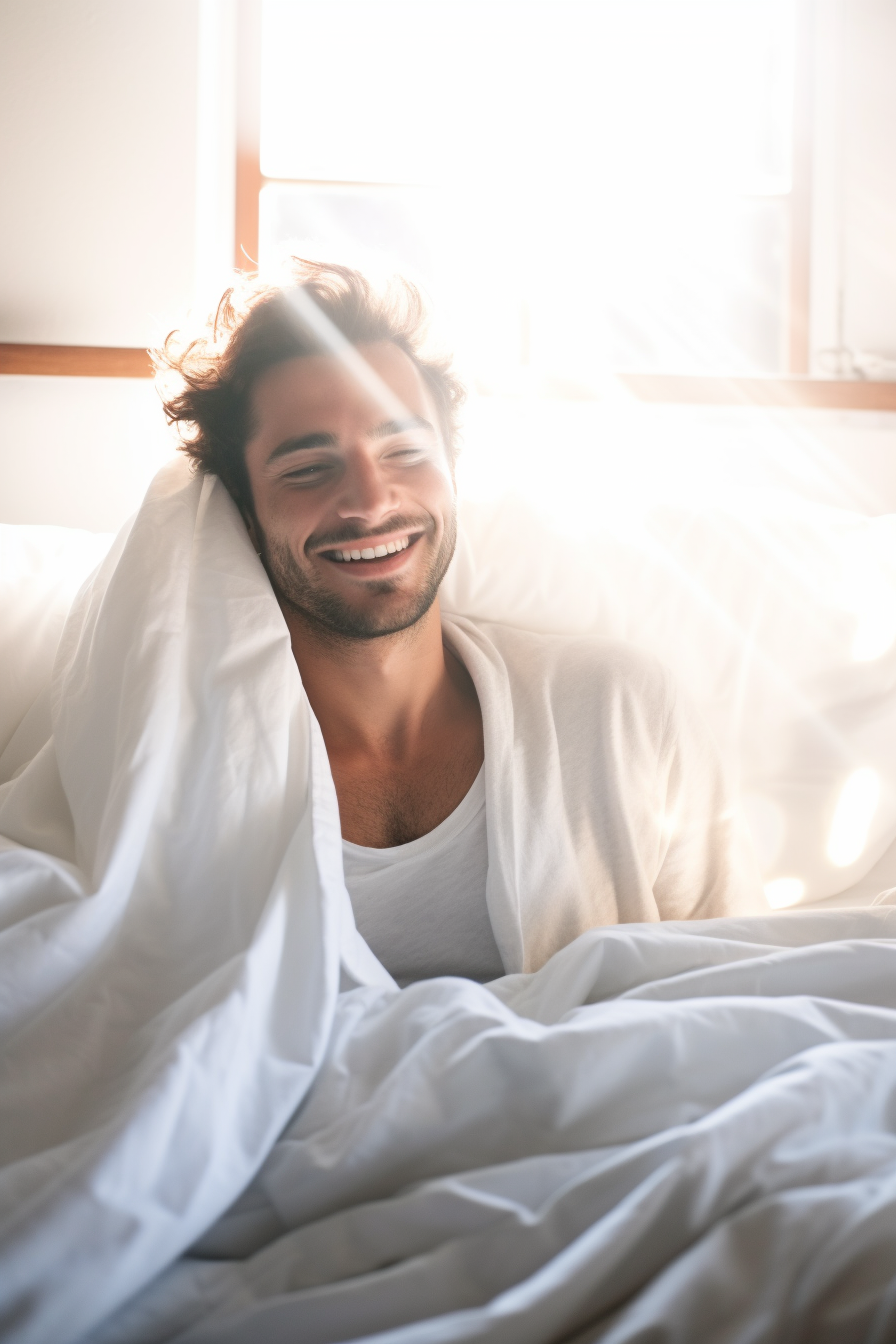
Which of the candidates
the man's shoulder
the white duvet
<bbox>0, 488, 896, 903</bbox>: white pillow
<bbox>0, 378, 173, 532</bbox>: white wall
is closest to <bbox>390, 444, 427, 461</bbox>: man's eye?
<bbox>0, 488, 896, 903</bbox>: white pillow

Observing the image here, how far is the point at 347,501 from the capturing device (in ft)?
3.40

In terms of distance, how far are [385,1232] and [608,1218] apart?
12cm

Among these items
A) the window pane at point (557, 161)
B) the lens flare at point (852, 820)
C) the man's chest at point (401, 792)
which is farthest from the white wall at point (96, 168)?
the lens flare at point (852, 820)

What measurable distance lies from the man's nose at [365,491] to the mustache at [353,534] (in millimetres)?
11

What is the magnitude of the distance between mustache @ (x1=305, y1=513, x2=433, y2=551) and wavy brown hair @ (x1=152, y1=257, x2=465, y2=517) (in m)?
0.11

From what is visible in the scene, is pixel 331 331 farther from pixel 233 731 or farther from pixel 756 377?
pixel 756 377

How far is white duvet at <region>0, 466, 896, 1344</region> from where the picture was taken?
46cm

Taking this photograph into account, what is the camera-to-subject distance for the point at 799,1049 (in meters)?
0.60

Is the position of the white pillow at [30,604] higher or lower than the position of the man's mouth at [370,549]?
lower

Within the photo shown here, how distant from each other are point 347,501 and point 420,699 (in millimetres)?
239

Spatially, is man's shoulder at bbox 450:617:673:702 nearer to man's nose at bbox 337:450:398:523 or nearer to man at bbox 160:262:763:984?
man at bbox 160:262:763:984

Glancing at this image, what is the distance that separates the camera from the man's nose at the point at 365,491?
103 cm

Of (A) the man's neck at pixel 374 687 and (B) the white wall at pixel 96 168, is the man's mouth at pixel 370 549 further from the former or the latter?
(B) the white wall at pixel 96 168

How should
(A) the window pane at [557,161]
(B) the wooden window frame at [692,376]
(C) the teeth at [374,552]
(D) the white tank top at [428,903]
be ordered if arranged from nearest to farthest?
(D) the white tank top at [428,903]
(C) the teeth at [374,552]
(B) the wooden window frame at [692,376]
(A) the window pane at [557,161]
